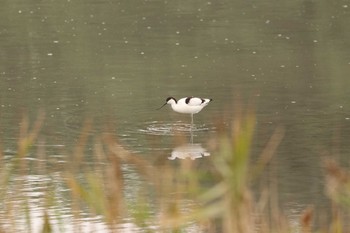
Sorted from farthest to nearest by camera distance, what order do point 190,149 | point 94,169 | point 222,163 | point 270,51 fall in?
point 270,51 < point 190,149 < point 94,169 < point 222,163

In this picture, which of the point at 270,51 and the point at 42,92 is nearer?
the point at 42,92

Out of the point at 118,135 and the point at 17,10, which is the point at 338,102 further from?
the point at 17,10

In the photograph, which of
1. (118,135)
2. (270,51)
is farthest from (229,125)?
(270,51)

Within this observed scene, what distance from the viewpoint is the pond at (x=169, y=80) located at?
1278 centimetres

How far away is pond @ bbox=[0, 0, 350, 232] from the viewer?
41.9 ft

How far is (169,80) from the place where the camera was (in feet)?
64.1

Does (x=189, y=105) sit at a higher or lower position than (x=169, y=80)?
lower

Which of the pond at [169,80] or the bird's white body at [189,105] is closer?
the pond at [169,80]

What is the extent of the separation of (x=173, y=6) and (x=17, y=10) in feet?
13.6

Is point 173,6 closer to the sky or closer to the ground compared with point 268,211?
closer to the sky

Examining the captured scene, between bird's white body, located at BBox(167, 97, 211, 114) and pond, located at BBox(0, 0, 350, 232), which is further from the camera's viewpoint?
bird's white body, located at BBox(167, 97, 211, 114)

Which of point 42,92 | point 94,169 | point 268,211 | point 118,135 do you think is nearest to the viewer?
point 268,211

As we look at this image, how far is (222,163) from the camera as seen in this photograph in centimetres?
470

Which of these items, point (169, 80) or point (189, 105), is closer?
point (189, 105)
